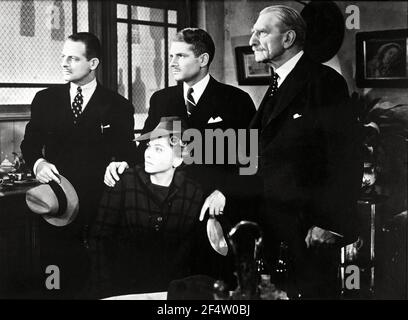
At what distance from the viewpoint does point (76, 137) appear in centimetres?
264

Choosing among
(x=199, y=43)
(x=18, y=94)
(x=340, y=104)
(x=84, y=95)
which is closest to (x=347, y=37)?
(x=340, y=104)

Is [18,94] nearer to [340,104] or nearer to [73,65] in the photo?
[73,65]

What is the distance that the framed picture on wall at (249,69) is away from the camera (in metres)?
2.56

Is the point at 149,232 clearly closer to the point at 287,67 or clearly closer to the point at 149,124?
→ the point at 149,124

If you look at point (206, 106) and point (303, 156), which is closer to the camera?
point (303, 156)

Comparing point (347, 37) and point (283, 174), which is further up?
point (347, 37)

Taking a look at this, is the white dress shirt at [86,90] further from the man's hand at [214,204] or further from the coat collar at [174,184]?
the man's hand at [214,204]

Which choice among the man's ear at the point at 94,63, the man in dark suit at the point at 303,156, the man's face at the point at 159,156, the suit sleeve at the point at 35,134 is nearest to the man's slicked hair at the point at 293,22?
the man in dark suit at the point at 303,156

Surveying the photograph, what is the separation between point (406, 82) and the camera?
2521 mm

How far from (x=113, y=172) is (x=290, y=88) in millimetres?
881

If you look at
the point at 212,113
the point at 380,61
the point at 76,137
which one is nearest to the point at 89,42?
the point at 76,137

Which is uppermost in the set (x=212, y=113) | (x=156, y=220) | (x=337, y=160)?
(x=212, y=113)

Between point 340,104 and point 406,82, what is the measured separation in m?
0.32
